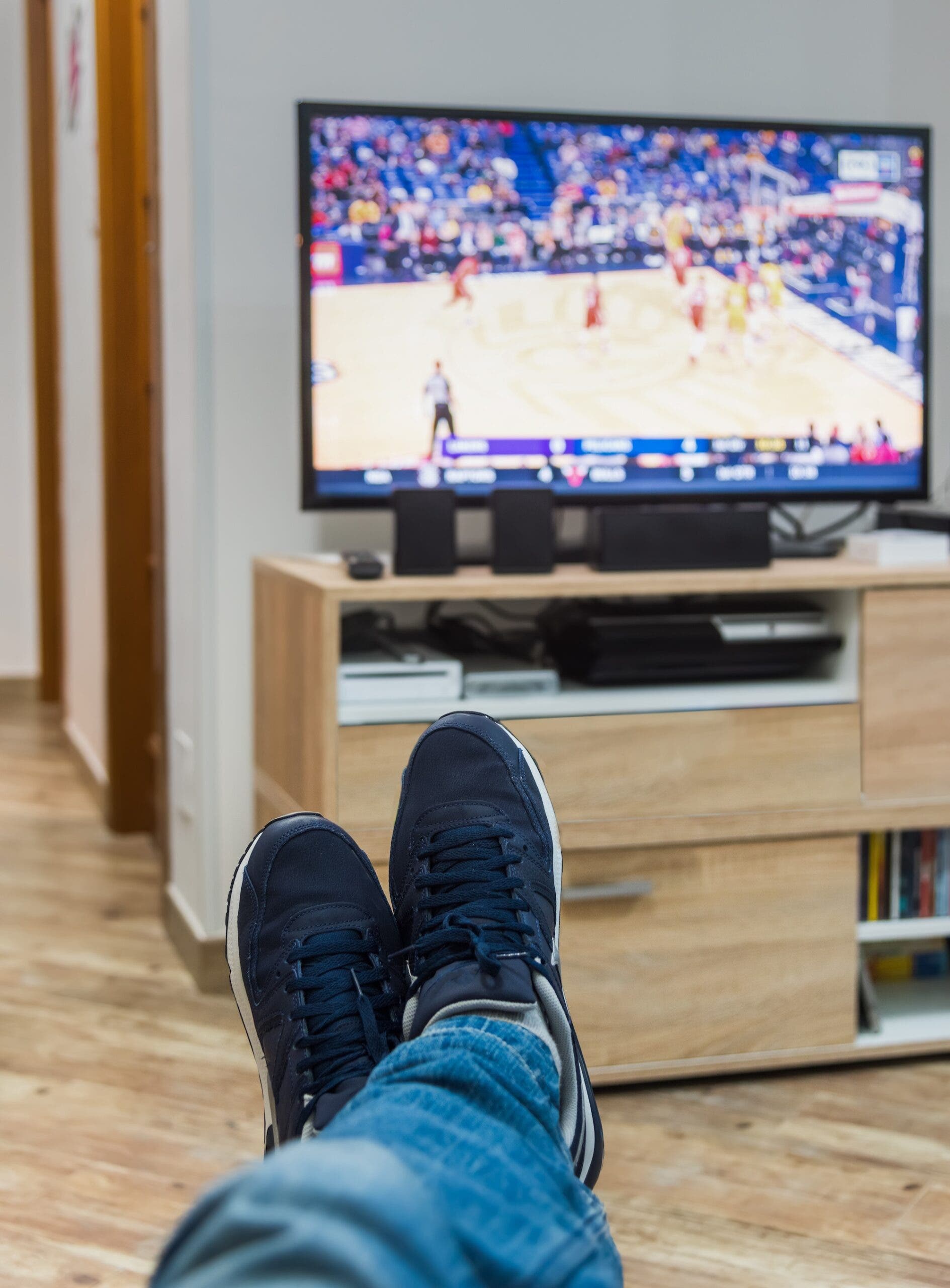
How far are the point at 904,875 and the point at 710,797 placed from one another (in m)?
0.32

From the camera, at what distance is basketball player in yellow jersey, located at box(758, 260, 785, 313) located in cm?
185

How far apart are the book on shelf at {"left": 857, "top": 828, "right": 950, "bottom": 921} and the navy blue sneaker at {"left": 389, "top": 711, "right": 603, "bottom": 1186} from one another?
0.64 meters

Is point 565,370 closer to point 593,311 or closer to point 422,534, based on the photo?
point 593,311

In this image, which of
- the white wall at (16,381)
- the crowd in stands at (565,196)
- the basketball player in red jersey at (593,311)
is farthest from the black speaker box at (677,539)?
the white wall at (16,381)

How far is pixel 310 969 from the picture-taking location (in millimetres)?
1165

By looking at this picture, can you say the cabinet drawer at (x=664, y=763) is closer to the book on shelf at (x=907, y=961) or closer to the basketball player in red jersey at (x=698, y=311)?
the book on shelf at (x=907, y=961)

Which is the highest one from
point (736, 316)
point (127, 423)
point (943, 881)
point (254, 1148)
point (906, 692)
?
point (736, 316)

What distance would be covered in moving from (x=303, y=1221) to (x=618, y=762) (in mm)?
1094

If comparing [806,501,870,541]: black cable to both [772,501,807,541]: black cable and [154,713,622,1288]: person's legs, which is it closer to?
[772,501,807,541]: black cable

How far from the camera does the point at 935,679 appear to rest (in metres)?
1.70

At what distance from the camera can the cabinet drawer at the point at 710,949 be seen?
1.64 m

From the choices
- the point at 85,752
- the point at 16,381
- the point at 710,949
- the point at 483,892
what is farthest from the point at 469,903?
the point at 16,381

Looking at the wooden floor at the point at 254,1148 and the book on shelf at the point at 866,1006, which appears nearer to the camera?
the wooden floor at the point at 254,1148

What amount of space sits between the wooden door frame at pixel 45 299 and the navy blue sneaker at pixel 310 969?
111 inches
